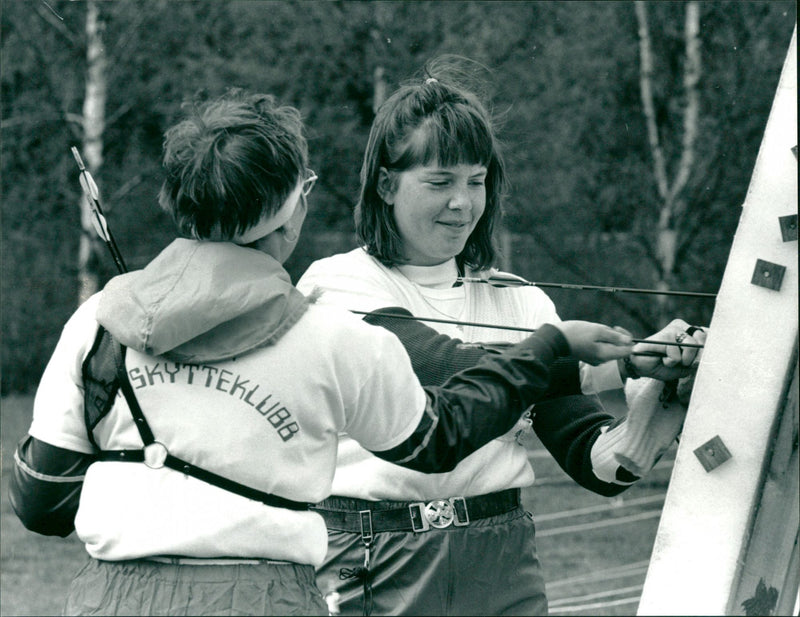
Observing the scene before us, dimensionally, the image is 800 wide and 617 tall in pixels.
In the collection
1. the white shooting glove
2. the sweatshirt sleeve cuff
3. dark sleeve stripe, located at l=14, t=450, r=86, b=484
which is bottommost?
dark sleeve stripe, located at l=14, t=450, r=86, b=484

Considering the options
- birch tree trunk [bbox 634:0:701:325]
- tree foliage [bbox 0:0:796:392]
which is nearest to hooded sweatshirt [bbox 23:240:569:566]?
tree foliage [bbox 0:0:796:392]

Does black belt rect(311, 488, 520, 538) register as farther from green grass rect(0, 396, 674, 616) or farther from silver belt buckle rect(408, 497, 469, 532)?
green grass rect(0, 396, 674, 616)

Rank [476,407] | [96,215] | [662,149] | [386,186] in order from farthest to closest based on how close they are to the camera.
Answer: [662,149]
[386,186]
[96,215]
[476,407]

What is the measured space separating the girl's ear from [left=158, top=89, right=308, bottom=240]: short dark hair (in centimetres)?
61

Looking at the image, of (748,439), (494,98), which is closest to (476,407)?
(748,439)

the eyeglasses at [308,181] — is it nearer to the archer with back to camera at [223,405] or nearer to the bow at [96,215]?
the archer with back to camera at [223,405]

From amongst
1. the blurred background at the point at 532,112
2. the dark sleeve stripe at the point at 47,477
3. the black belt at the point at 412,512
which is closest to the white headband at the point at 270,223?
the dark sleeve stripe at the point at 47,477

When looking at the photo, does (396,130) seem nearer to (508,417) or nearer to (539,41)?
(508,417)

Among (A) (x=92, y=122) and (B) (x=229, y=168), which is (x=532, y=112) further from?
(B) (x=229, y=168)

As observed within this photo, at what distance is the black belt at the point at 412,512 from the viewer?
2.53 metres

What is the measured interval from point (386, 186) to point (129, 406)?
0.97 m

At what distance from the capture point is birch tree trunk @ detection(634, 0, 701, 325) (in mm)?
8750

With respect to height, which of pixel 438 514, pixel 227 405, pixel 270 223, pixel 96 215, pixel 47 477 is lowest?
pixel 438 514

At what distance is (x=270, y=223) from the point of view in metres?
2.06
